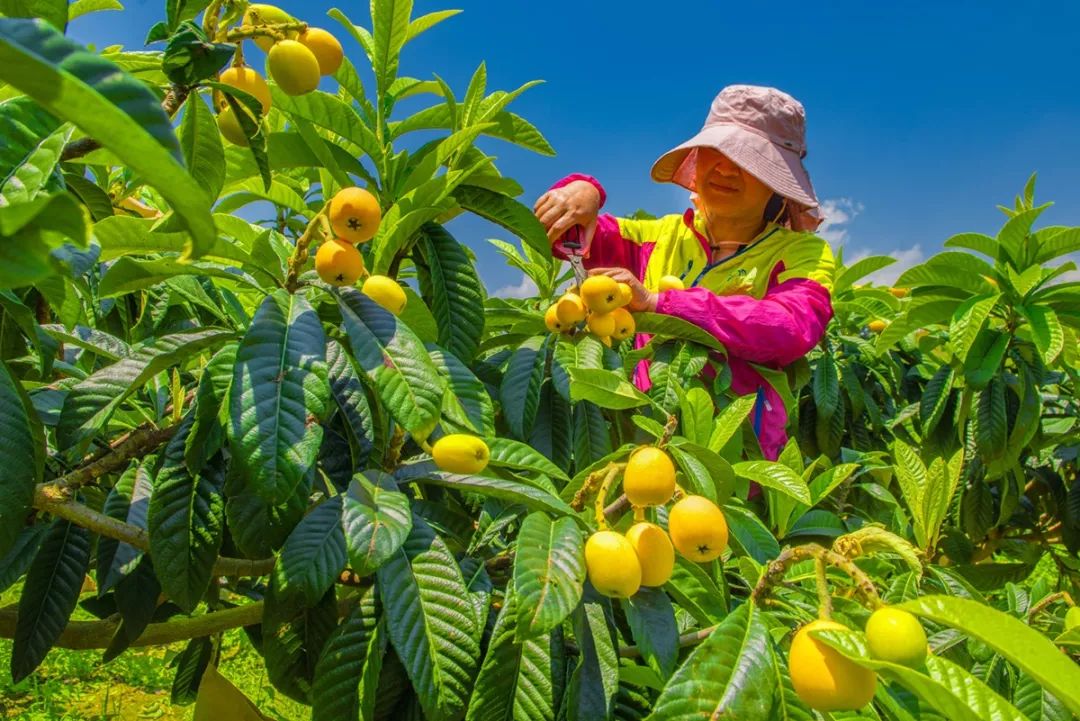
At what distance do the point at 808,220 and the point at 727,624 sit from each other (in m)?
1.80

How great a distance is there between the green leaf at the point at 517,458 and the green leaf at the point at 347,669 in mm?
253

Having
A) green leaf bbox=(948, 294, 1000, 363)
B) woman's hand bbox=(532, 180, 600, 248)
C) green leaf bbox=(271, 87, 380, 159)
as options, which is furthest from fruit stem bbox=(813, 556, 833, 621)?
green leaf bbox=(948, 294, 1000, 363)

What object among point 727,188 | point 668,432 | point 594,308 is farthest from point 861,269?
point 668,432

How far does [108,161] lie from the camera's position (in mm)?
1114

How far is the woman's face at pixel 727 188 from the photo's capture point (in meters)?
2.23

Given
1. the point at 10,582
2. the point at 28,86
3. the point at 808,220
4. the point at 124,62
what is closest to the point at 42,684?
the point at 10,582

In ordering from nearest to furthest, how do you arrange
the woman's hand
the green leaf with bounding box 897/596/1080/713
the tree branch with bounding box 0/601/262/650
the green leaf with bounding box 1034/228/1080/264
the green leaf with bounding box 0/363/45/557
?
1. the green leaf with bounding box 897/596/1080/713
2. the green leaf with bounding box 0/363/45/557
3. the tree branch with bounding box 0/601/262/650
4. the woman's hand
5. the green leaf with bounding box 1034/228/1080/264

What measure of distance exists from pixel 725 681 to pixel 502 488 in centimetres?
33

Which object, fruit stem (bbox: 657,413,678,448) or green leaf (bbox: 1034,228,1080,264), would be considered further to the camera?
green leaf (bbox: 1034,228,1080,264)

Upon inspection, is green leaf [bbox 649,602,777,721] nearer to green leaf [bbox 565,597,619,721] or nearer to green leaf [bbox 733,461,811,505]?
green leaf [bbox 565,597,619,721]

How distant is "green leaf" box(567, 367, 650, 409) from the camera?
3.68ft

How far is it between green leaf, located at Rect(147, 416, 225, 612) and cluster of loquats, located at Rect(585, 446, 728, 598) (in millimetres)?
472

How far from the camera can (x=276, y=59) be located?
97cm

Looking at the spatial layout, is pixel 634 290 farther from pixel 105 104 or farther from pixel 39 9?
pixel 105 104
